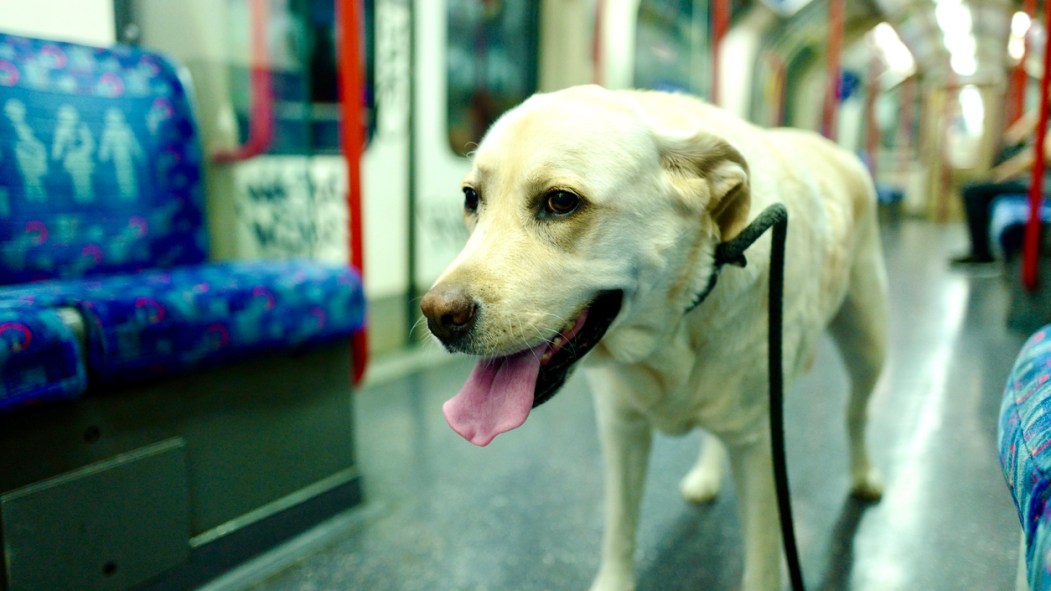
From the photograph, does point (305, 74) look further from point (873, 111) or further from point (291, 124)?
point (873, 111)

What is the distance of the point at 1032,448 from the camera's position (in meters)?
0.70

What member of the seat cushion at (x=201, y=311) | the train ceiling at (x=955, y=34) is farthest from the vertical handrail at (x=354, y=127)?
the train ceiling at (x=955, y=34)

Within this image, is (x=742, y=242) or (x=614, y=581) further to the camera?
(x=614, y=581)

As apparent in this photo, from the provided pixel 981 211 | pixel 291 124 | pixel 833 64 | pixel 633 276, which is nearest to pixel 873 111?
pixel 833 64

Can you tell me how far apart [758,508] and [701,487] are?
2.10 feet

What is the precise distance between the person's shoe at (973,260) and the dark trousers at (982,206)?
0.02m

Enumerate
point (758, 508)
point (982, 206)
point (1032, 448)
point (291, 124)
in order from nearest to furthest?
point (1032, 448) < point (758, 508) < point (291, 124) < point (982, 206)

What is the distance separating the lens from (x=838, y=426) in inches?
93.0

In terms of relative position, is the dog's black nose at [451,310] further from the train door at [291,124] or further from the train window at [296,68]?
the train window at [296,68]

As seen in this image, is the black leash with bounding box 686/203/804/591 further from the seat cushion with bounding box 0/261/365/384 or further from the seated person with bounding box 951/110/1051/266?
the seated person with bounding box 951/110/1051/266

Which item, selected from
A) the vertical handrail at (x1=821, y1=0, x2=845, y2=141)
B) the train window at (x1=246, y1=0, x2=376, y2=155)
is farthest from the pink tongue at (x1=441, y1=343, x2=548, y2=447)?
the vertical handrail at (x1=821, y1=0, x2=845, y2=141)

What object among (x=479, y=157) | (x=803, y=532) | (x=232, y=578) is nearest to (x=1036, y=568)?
(x=479, y=157)

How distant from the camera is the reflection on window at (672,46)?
6.01 m

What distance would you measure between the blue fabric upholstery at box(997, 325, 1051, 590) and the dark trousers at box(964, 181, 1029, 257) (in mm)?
4519
